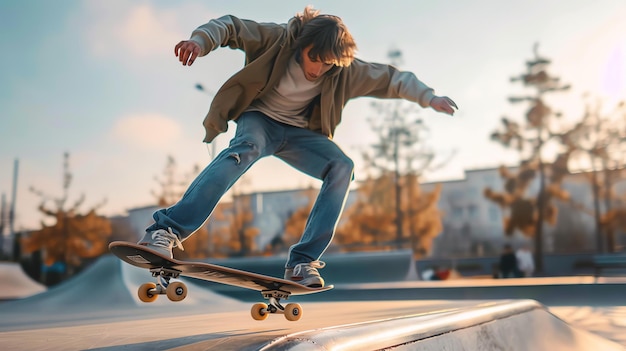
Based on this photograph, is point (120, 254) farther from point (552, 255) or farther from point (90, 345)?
point (552, 255)

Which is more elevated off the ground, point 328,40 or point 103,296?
point 328,40

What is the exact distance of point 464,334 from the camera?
2443 millimetres

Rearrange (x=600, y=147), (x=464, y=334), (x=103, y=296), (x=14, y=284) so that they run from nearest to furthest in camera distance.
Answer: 1. (x=464, y=334)
2. (x=103, y=296)
3. (x=14, y=284)
4. (x=600, y=147)

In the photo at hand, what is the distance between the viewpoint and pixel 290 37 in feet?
9.11

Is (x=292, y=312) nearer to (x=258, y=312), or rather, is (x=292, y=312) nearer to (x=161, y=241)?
(x=258, y=312)

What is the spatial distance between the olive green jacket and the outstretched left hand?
0.03 m

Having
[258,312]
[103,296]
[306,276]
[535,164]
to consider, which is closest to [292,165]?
[306,276]

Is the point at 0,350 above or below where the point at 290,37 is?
below

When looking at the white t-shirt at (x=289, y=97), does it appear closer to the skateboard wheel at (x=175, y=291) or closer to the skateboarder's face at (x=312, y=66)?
the skateboarder's face at (x=312, y=66)

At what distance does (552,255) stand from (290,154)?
29569 millimetres

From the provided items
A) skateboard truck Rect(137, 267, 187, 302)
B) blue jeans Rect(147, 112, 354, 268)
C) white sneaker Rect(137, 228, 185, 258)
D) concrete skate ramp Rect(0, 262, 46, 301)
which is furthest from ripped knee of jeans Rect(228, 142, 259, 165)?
concrete skate ramp Rect(0, 262, 46, 301)

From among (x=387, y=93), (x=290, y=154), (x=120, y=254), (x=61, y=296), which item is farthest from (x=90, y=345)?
(x=61, y=296)

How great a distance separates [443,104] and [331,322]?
1241 millimetres

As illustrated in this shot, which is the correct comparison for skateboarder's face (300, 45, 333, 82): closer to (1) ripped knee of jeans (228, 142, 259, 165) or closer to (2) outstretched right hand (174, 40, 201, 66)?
(1) ripped knee of jeans (228, 142, 259, 165)
